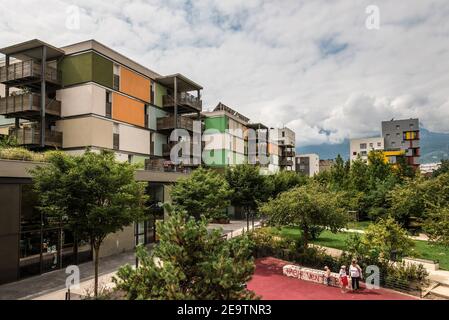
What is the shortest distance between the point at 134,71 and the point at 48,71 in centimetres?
695

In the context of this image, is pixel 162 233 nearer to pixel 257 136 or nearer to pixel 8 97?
pixel 8 97

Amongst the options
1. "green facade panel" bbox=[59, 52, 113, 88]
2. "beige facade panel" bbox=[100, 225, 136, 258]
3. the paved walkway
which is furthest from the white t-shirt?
"green facade panel" bbox=[59, 52, 113, 88]

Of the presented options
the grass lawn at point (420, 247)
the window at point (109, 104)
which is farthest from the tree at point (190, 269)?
the window at point (109, 104)

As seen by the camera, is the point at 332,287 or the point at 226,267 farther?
the point at 332,287

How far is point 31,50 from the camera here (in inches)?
950

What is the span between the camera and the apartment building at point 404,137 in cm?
9144

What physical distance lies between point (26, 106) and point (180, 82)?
1437 cm

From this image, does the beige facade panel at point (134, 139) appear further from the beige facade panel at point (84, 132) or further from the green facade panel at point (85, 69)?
the green facade panel at point (85, 69)

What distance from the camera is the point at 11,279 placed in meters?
15.2

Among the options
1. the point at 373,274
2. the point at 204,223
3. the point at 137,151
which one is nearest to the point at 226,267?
the point at 204,223

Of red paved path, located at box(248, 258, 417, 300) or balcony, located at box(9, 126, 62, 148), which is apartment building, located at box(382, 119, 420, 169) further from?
balcony, located at box(9, 126, 62, 148)

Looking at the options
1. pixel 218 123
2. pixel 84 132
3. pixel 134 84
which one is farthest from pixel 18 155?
pixel 218 123

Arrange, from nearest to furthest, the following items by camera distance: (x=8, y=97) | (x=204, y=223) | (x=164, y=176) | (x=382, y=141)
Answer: (x=204, y=223) → (x=8, y=97) → (x=164, y=176) → (x=382, y=141)
